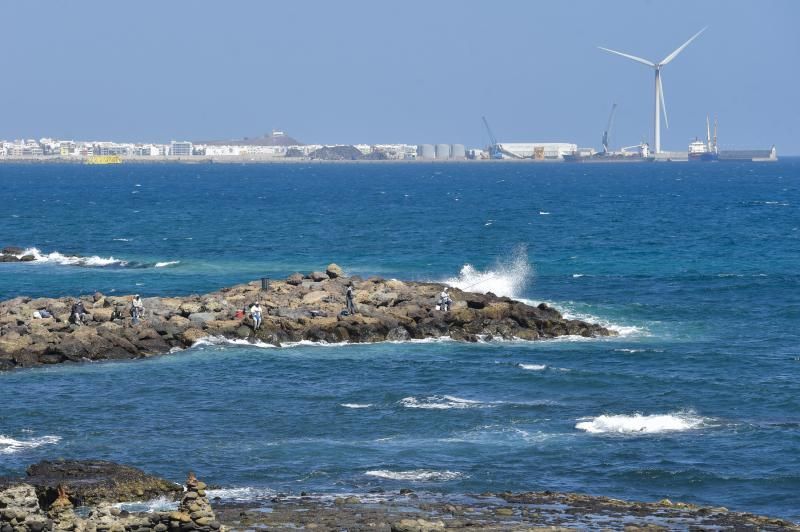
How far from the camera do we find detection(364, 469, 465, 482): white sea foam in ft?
127

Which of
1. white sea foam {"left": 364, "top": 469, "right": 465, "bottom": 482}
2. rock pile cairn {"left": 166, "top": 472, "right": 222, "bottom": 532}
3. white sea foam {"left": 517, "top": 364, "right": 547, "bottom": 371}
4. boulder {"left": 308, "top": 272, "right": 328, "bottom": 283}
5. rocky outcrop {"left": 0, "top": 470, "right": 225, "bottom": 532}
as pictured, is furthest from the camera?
boulder {"left": 308, "top": 272, "right": 328, "bottom": 283}

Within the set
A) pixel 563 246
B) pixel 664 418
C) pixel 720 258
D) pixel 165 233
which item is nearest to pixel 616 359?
pixel 664 418

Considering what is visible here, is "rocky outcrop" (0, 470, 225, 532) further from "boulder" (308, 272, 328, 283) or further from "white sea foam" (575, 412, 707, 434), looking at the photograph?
"boulder" (308, 272, 328, 283)

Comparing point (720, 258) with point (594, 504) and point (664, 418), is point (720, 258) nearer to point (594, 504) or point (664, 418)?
point (664, 418)

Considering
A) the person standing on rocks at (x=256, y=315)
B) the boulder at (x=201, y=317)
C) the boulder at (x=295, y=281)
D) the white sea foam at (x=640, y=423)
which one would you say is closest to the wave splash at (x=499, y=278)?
the boulder at (x=295, y=281)

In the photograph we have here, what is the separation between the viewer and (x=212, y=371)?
55.6 m

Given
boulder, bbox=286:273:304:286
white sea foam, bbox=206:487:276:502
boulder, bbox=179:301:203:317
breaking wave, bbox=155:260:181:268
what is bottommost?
breaking wave, bbox=155:260:181:268

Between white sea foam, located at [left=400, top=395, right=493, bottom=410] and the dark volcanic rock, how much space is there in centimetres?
1358

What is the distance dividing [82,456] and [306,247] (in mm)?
70612

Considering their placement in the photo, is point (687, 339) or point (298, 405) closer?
point (298, 405)

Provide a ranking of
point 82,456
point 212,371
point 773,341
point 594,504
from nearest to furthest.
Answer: point 594,504
point 82,456
point 212,371
point 773,341

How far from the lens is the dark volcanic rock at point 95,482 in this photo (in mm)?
34969

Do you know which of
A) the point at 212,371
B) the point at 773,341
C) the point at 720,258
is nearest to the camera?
the point at 212,371

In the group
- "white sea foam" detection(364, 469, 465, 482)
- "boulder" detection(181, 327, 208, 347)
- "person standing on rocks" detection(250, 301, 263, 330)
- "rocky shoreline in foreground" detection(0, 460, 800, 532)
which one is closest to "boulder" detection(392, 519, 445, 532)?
"rocky shoreline in foreground" detection(0, 460, 800, 532)
